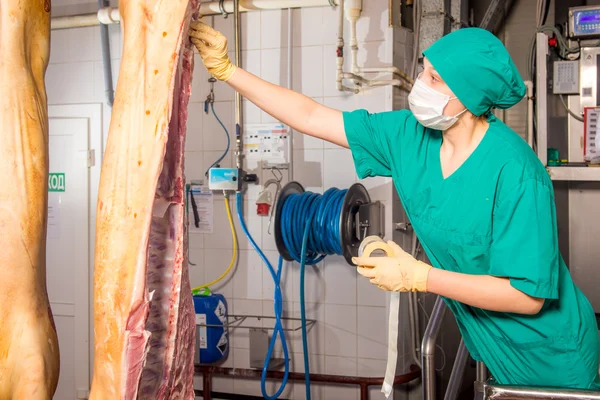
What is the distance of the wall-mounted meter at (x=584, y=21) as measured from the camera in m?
3.87

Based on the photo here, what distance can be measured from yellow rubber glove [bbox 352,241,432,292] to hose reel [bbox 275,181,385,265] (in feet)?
4.84

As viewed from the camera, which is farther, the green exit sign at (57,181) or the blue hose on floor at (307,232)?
the green exit sign at (57,181)

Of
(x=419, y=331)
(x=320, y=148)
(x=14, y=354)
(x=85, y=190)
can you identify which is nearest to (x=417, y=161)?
(x=14, y=354)

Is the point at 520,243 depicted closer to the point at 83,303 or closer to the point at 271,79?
the point at 271,79

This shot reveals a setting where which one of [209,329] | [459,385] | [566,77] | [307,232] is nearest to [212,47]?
[459,385]

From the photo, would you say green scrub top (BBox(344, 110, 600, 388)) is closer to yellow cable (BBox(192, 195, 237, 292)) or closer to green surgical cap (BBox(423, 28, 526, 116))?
green surgical cap (BBox(423, 28, 526, 116))

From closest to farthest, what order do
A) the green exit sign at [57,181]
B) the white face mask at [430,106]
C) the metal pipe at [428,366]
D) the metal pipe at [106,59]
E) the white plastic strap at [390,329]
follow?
the white face mask at [430,106], the white plastic strap at [390,329], the metal pipe at [428,366], the metal pipe at [106,59], the green exit sign at [57,181]

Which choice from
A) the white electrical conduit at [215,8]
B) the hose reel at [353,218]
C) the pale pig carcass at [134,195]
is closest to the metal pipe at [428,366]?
the pale pig carcass at [134,195]

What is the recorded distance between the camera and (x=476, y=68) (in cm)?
154

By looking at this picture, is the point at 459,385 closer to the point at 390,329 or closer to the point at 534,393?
the point at 390,329

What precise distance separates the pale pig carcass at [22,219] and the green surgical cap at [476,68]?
3.24 feet

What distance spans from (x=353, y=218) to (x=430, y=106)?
173 cm

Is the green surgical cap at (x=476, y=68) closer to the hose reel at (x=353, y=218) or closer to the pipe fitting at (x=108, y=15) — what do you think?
the hose reel at (x=353, y=218)

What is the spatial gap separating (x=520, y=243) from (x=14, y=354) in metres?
1.19
